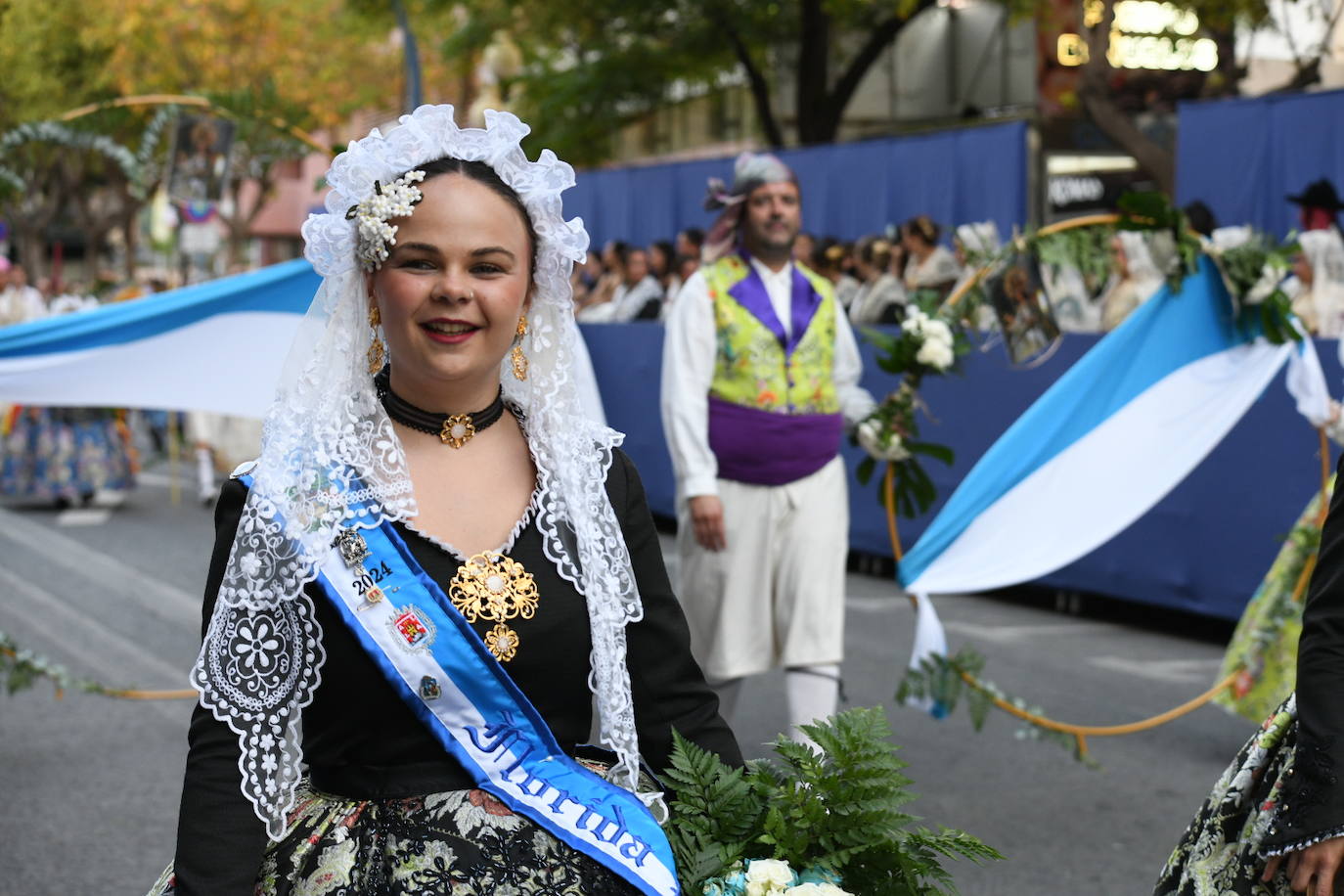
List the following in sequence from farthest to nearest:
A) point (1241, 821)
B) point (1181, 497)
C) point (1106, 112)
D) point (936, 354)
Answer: point (1106, 112), point (1181, 497), point (936, 354), point (1241, 821)

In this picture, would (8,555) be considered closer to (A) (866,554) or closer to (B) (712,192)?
(A) (866,554)

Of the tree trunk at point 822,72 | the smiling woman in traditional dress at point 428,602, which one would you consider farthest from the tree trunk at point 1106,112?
the smiling woman in traditional dress at point 428,602

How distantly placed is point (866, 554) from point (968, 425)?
60.7 inches

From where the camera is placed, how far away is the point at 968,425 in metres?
10.6

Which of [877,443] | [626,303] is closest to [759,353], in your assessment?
[877,443]

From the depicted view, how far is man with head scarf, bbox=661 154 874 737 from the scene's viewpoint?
18.9ft

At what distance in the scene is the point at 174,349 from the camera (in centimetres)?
695

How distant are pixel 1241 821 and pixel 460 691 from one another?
4.60 feet

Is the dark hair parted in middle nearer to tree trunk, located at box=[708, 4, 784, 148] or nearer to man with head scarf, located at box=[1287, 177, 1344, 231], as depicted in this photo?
man with head scarf, located at box=[1287, 177, 1344, 231]

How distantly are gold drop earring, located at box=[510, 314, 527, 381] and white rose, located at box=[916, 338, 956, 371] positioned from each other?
3360 mm

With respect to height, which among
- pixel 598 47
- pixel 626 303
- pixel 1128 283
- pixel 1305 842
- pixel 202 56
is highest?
pixel 202 56

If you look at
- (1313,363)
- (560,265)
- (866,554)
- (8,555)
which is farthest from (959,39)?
(560,265)

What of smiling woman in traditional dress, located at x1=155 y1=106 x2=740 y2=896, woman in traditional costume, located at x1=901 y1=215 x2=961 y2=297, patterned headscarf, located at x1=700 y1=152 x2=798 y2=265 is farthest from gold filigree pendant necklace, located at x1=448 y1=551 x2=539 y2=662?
woman in traditional costume, located at x1=901 y1=215 x2=961 y2=297

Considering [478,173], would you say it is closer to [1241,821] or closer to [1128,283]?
[1241,821]
